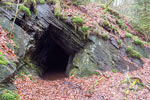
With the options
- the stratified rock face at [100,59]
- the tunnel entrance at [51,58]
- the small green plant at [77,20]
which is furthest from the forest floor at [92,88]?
the small green plant at [77,20]

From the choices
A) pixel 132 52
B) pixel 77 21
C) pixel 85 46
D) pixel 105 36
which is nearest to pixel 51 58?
pixel 85 46

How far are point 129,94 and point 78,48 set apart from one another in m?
5.82

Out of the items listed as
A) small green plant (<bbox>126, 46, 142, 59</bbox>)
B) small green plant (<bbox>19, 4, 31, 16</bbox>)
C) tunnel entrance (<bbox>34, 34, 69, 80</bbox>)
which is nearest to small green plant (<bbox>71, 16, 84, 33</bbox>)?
tunnel entrance (<bbox>34, 34, 69, 80</bbox>)

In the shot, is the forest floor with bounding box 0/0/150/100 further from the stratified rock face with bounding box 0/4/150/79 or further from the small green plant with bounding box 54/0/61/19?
the small green plant with bounding box 54/0/61/19

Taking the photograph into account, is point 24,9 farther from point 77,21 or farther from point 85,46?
point 85,46

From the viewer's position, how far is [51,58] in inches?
682

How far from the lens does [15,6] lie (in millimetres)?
9461

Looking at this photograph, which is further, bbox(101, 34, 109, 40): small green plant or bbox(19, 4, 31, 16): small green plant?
bbox(101, 34, 109, 40): small green plant

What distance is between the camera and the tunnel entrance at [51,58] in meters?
13.7

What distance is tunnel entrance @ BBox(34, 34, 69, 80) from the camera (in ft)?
45.0

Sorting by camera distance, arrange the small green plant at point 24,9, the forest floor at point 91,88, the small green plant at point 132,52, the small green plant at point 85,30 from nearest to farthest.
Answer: the forest floor at point 91,88, the small green plant at point 24,9, the small green plant at point 85,30, the small green plant at point 132,52

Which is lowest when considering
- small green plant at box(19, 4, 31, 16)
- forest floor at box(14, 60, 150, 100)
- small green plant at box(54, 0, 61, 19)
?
forest floor at box(14, 60, 150, 100)

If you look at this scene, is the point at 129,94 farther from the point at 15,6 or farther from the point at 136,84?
the point at 15,6

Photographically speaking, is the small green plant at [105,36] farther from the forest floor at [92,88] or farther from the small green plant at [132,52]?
the forest floor at [92,88]
